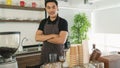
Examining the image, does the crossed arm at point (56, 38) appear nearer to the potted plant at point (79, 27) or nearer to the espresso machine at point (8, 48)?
the espresso machine at point (8, 48)

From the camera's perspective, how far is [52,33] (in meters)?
2.05

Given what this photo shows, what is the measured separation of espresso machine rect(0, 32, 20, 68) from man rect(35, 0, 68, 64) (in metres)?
0.38

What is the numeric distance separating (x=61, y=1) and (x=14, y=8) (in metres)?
2.07

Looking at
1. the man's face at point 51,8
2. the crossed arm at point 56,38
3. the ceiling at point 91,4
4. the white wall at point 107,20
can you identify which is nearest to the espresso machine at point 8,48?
the crossed arm at point 56,38

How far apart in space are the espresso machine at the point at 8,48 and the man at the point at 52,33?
379 mm

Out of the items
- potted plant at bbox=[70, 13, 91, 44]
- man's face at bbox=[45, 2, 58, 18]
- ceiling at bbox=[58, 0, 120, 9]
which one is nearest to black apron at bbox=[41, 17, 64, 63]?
man's face at bbox=[45, 2, 58, 18]

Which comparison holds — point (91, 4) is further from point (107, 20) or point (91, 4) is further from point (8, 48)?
point (8, 48)

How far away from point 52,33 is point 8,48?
0.62 m

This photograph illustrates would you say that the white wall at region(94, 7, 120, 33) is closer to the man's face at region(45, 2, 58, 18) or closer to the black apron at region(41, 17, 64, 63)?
the black apron at region(41, 17, 64, 63)

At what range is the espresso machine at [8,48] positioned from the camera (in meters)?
1.54

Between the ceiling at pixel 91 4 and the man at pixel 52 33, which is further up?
the ceiling at pixel 91 4

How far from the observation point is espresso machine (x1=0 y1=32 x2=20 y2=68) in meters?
1.54

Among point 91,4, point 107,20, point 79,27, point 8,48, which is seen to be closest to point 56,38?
point 8,48

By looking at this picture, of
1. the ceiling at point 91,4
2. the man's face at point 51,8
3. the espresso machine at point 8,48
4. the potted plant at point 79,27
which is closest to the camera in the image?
the espresso machine at point 8,48
